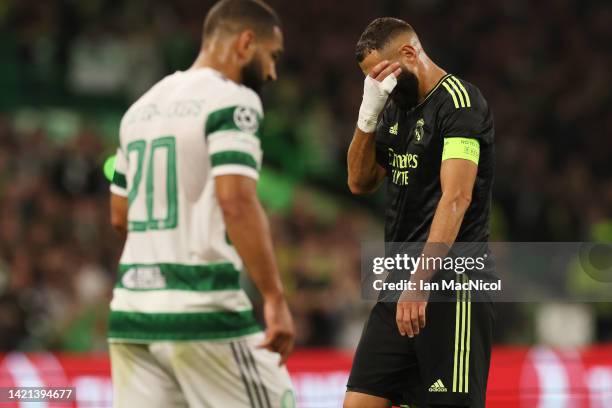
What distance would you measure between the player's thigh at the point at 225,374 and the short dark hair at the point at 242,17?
115 cm

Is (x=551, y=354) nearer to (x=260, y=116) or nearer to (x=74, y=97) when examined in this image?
(x=260, y=116)

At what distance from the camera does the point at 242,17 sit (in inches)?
173

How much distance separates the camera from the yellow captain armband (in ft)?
15.2

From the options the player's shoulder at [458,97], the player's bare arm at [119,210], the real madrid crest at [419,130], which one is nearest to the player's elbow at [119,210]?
the player's bare arm at [119,210]

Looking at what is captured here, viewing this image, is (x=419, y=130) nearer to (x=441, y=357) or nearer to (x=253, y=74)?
(x=253, y=74)

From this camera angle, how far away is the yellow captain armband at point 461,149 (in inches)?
183

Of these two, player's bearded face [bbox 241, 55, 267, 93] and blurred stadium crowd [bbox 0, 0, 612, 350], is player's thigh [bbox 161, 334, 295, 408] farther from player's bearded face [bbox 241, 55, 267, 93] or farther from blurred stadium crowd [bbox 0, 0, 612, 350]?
blurred stadium crowd [bbox 0, 0, 612, 350]

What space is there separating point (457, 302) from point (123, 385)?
140 cm

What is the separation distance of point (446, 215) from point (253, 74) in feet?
2.99

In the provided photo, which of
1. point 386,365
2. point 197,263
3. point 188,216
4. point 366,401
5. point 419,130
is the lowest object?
point 366,401

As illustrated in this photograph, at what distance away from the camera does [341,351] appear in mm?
10336

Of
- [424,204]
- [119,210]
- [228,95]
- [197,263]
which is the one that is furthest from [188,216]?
[424,204]

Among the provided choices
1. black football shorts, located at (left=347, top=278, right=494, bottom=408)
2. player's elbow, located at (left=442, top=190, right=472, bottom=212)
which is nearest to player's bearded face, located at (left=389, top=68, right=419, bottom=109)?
player's elbow, located at (left=442, top=190, right=472, bottom=212)

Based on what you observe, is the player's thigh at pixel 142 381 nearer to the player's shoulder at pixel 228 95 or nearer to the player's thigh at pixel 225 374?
the player's thigh at pixel 225 374
